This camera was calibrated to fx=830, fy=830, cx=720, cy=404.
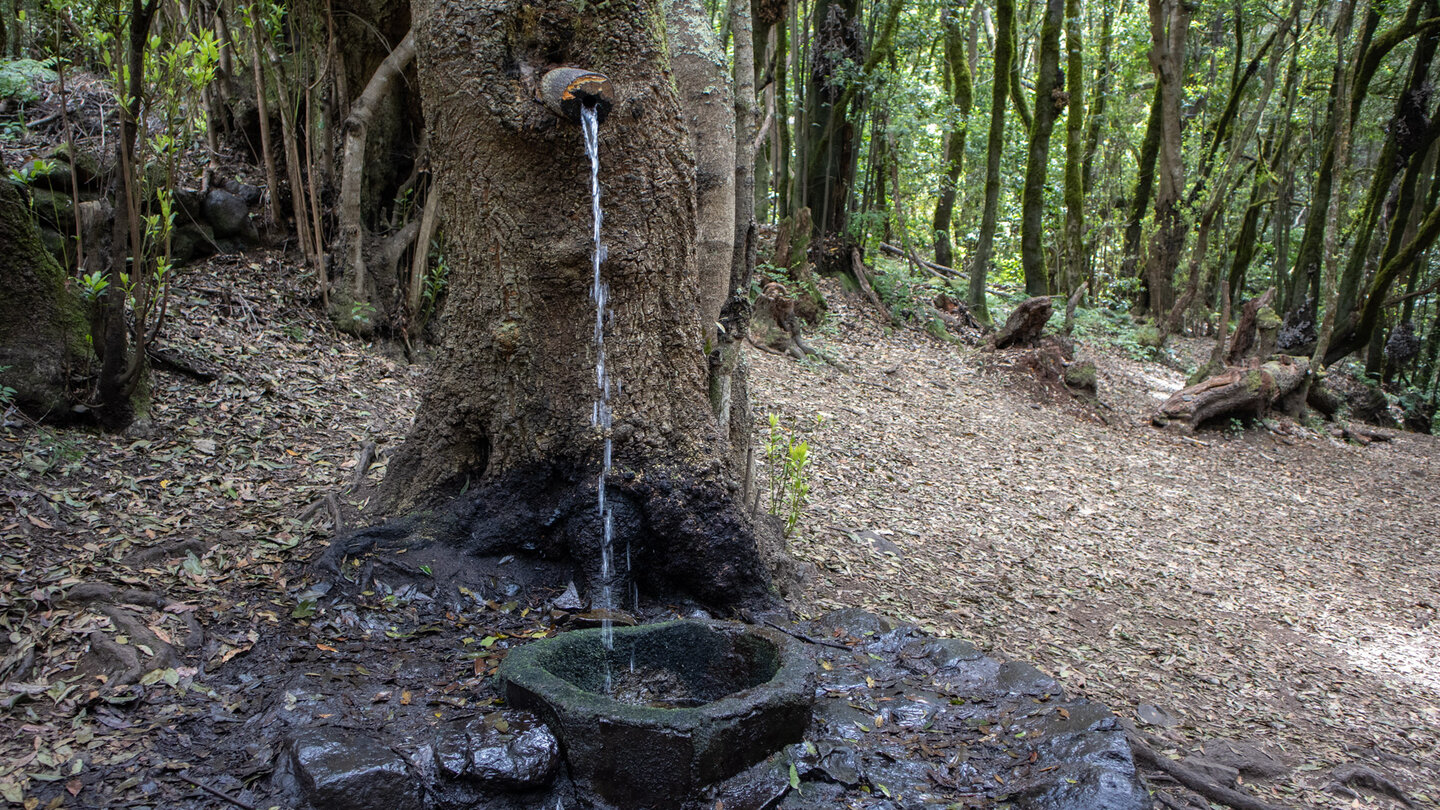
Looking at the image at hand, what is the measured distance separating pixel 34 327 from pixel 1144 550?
24.7 ft

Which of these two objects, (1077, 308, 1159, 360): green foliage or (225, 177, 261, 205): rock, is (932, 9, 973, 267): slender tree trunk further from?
(225, 177, 261, 205): rock

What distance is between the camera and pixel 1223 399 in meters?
10.6

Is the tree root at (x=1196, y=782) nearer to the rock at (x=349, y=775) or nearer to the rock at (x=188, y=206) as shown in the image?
the rock at (x=349, y=775)

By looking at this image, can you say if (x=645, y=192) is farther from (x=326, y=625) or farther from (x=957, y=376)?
(x=957, y=376)

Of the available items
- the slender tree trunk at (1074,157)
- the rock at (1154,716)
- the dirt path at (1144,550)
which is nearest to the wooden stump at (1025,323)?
the dirt path at (1144,550)

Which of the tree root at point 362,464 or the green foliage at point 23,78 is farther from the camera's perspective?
the green foliage at point 23,78

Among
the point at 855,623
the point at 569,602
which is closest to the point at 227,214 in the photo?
the point at 569,602

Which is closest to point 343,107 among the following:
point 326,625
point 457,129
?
point 457,129

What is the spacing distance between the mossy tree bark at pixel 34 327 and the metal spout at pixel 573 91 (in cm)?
297

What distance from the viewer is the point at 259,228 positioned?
23.8 ft

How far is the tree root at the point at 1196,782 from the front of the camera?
3.23 m

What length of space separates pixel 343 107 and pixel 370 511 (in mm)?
4763

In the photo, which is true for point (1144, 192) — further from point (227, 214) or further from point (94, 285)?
point (94, 285)

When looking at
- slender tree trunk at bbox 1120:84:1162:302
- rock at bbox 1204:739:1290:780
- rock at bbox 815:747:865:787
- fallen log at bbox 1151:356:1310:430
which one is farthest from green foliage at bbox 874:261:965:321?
rock at bbox 815:747:865:787
